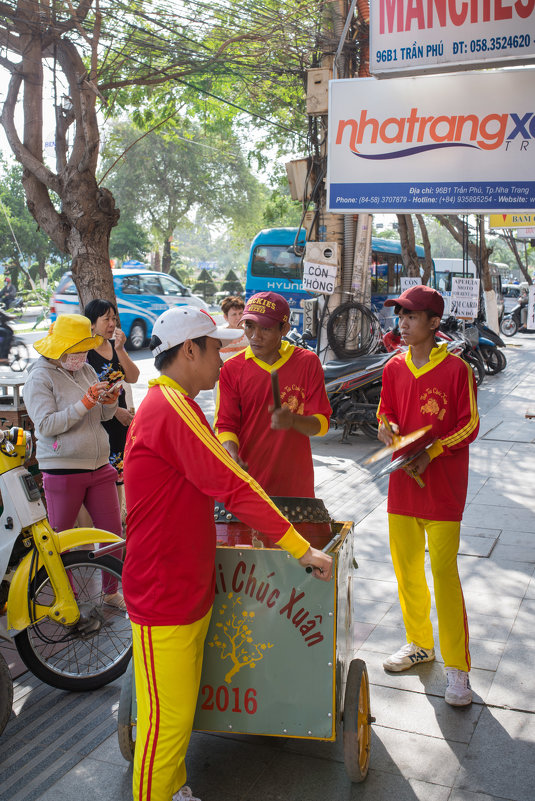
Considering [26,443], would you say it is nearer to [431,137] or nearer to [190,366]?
[190,366]

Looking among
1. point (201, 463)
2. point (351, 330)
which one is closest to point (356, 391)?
point (351, 330)

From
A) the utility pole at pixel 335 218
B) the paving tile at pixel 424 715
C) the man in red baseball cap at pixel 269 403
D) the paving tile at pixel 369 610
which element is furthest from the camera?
the utility pole at pixel 335 218

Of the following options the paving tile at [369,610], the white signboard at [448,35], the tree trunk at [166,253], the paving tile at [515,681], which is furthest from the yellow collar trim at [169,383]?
the tree trunk at [166,253]

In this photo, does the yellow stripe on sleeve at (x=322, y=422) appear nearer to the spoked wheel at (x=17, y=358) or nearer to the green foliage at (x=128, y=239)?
the spoked wheel at (x=17, y=358)

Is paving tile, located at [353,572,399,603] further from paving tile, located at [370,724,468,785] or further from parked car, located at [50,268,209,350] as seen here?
parked car, located at [50,268,209,350]

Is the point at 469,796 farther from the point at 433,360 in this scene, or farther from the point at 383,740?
the point at 433,360

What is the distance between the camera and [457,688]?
3609 mm

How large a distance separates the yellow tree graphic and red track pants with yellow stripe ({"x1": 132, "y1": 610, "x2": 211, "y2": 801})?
0.28m

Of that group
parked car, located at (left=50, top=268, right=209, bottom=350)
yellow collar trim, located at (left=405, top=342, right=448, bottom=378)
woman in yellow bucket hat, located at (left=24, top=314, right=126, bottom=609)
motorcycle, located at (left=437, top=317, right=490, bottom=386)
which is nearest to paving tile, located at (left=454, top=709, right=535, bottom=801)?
yellow collar trim, located at (left=405, top=342, right=448, bottom=378)

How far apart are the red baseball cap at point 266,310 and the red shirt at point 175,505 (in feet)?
3.76

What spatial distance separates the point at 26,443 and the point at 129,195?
39.4 meters

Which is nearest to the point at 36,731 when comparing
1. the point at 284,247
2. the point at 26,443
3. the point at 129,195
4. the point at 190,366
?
the point at 26,443

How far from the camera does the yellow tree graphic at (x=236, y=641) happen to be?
2863 millimetres

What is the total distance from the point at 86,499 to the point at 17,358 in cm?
1240
